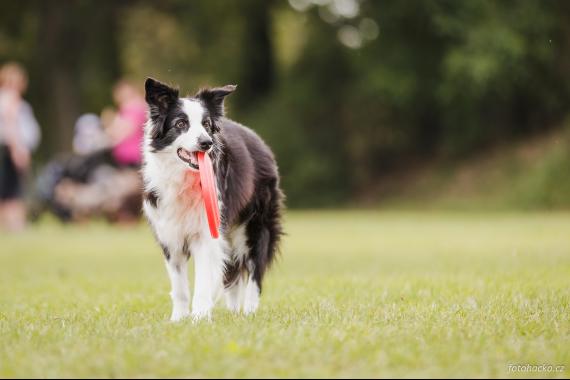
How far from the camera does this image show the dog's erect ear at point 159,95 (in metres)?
6.66

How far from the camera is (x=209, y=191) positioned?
654cm

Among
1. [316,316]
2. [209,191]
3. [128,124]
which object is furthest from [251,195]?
[128,124]

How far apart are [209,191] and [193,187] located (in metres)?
0.36

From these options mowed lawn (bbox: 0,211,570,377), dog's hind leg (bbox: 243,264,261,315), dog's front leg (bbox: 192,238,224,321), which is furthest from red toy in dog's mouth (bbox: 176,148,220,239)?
dog's hind leg (bbox: 243,264,261,315)

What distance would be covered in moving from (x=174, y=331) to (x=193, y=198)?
4.60ft

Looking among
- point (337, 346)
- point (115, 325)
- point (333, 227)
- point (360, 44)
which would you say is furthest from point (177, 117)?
point (360, 44)

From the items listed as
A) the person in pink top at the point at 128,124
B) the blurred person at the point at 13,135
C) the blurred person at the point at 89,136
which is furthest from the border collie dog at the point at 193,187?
the blurred person at the point at 89,136

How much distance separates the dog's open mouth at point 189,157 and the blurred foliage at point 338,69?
69.0 ft

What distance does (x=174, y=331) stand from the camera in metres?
5.73

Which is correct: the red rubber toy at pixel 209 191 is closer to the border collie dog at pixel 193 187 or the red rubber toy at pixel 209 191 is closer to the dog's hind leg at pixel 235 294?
the border collie dog at pixel 193 187

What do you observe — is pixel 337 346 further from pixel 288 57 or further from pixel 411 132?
pixel 288 57

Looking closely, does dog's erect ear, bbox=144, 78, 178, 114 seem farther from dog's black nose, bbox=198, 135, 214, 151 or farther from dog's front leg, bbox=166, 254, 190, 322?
dog's front leg, bbox=166, 254, 190, 322

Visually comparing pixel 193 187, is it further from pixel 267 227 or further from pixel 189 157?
pixel 267 227

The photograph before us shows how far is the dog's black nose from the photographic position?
6.52m
